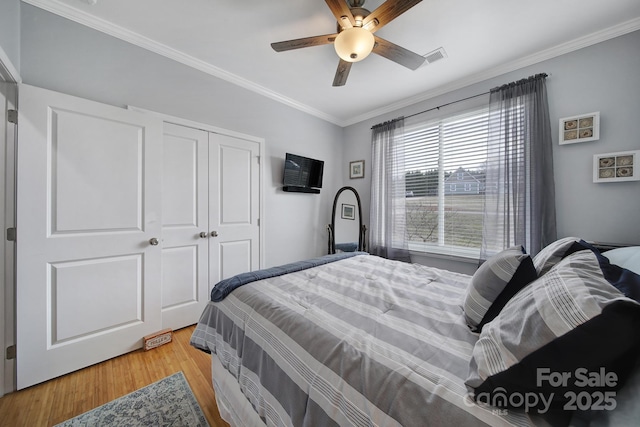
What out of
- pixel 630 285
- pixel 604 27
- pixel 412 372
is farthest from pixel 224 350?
pixel 604 27

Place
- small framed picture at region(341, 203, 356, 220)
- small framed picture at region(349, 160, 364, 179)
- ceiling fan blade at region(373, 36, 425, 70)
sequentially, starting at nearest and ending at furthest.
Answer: ceiling fan blade at region(373, 36, 425, 70)
small framed picture at region(341, 203, 356, 220)
small framed picture at region(349, 160, 364, 179)

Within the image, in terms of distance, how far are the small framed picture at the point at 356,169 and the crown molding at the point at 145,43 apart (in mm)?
1437

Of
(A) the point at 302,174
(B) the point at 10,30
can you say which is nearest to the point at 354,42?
(A) the point at 302,174

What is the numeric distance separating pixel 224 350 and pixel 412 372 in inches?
41.3

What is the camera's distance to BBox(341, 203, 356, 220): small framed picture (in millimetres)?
3610

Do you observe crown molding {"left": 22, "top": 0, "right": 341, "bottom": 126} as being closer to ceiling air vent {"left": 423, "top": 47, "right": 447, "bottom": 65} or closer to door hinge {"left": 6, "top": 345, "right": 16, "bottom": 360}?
ceiling air vent {"left": 423, "top": 47, "right": 447, "bottom": 65}

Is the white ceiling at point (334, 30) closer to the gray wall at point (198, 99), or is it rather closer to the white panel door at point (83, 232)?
the gray wall at point (198, 99)

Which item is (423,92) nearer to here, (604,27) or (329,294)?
(604,27)

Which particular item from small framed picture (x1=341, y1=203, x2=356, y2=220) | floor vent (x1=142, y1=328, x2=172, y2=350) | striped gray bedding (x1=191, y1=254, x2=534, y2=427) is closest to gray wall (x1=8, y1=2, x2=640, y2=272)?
small framed picture (x1=341, y1=203, x2=356, y2=220)

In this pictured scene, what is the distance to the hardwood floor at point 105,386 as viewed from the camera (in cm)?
137

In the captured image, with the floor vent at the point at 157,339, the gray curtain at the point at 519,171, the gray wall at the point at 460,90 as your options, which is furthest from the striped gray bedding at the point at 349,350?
the gray wall at the point at 460,90

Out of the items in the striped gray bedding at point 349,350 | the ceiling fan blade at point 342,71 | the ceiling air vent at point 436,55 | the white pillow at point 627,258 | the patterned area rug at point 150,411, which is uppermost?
the ceiling air vent at point 436,55

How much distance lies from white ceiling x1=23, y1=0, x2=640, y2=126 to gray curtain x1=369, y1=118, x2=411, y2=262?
0.74 metres

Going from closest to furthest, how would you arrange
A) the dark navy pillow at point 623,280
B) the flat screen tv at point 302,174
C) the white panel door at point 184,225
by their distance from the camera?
1. the dark navy pillow at point 623,280
2. the white panel door at point 184,225
3. the flat screen tv at point 302,174
